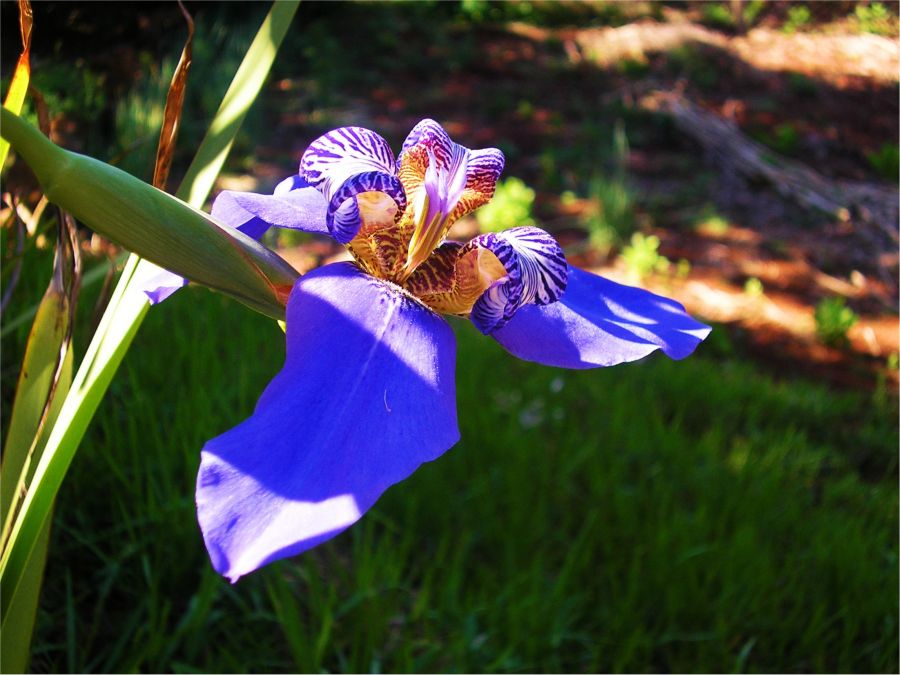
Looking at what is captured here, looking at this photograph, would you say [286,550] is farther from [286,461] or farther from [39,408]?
[39,408]

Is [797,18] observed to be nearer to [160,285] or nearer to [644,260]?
[644,260]

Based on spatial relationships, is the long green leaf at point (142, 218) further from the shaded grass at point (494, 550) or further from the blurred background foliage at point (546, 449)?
the shaded grass at point (494, 550)

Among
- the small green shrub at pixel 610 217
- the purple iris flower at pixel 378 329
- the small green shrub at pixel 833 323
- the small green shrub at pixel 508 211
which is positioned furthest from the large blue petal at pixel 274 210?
the small green shrub at pixel 610 217

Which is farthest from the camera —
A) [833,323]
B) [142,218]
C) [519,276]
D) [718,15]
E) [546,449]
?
[718,15]

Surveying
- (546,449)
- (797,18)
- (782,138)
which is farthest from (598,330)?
(797,18)

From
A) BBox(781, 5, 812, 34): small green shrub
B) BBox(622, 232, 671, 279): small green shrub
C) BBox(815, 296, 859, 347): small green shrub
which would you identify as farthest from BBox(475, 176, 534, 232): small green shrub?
BBox(781, 5, 812, 34): small green shrub

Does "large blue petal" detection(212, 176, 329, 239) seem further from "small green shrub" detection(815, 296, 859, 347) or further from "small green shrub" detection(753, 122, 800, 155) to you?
"small green shrub" detection(753, 122, 800, 155)
